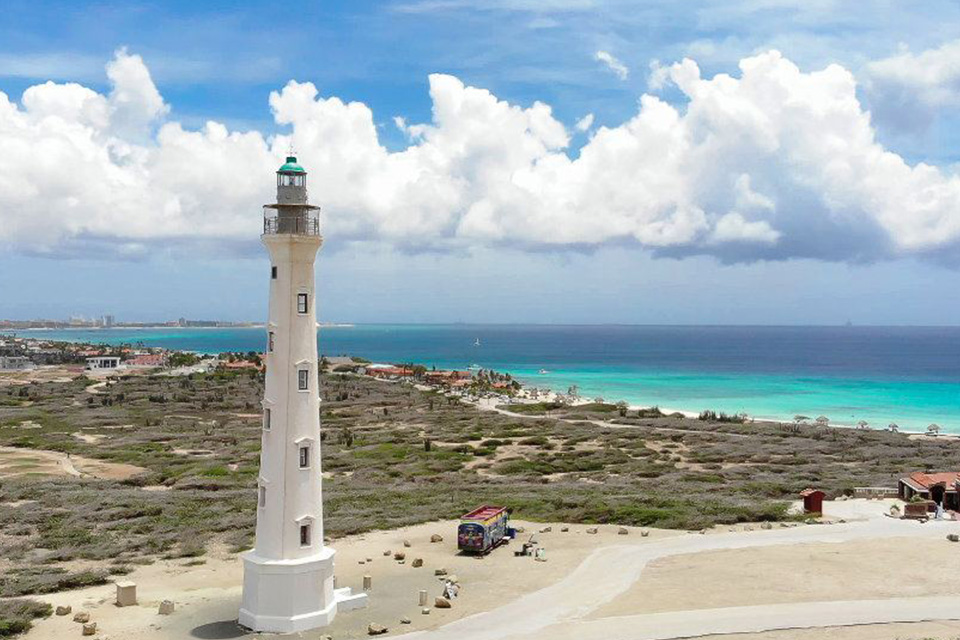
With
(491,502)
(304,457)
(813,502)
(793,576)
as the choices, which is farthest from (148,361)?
(793,576)

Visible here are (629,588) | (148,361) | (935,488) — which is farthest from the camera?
(148,361)

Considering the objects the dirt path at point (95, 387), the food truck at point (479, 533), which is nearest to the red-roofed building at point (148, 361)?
the dirt path at point (95, 387)

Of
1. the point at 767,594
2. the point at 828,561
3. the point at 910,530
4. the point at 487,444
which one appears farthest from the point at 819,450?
the point at 767,594

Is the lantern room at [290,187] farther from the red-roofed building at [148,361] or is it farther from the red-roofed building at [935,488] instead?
the red-roofed building at [148,361]

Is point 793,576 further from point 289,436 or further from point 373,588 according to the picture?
Result: point 289,436

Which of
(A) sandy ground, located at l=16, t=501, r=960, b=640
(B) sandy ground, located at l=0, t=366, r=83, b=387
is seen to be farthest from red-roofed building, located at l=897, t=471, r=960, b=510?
(B) sandy ground, located at l=0, t=366, r=83, b=387

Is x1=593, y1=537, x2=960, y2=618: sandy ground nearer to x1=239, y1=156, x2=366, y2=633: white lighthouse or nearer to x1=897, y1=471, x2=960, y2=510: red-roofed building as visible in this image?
x1=897, y1=471, x2=960, y2=510: red-roofed building

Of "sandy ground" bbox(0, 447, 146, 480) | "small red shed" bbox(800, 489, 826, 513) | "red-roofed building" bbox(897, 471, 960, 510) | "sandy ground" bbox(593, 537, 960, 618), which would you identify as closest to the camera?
"sandy ground" bbox(593, 537, 960, 618)
